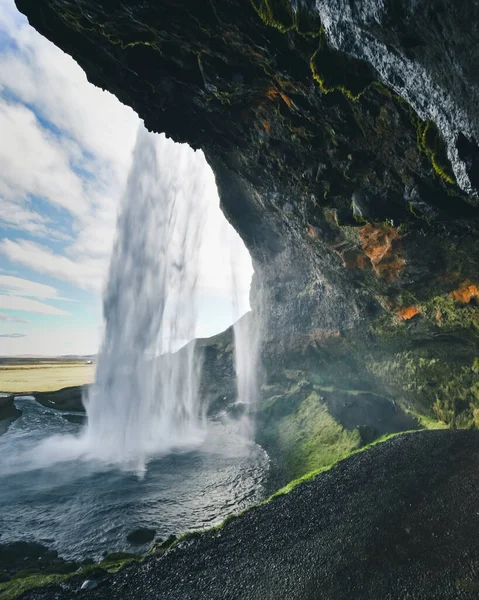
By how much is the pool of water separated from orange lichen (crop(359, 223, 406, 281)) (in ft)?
47.3

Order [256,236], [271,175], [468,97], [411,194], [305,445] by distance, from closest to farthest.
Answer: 1. [468,97]
2. [411,194]
3. [271,175]
4. [305,445]
5. [256,236]

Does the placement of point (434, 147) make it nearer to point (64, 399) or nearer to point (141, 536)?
point (141, 536)

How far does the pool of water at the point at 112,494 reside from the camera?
44.1 feet

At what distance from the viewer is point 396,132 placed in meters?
10.6

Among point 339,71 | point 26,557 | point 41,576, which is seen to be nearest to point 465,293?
A: point 339,71

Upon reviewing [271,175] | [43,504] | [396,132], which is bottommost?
[43,504]

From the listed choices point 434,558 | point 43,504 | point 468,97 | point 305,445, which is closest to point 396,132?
point 468,97

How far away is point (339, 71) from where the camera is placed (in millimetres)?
9266

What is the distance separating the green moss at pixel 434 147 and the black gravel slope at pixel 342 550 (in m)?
11.2

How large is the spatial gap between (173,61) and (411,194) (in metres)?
11.9

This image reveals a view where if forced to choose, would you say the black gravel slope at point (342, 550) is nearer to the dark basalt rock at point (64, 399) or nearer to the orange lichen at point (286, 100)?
the orange lichen at point (286, 100)

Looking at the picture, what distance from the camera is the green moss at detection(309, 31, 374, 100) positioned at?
8.91 m

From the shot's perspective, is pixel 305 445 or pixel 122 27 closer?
pixel 122 27

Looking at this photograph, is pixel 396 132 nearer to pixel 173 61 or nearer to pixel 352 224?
pixel 352 224
